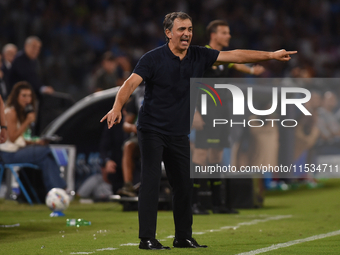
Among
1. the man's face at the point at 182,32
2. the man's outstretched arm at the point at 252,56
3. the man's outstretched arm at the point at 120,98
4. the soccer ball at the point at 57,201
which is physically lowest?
the soccer ball at the point at 57,201

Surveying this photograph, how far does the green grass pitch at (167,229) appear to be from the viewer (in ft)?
17.8

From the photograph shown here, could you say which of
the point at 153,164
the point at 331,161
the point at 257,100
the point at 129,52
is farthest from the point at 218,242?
the point at 129,52

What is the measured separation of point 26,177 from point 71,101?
2.28m

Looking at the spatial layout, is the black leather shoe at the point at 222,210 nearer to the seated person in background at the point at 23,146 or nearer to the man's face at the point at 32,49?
the seated person in background at the point at 23,146

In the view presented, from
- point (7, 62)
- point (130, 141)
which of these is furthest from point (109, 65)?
point (130, 141)

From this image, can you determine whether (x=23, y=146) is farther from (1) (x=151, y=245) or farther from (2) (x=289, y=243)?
(2) (x=289, y=243)

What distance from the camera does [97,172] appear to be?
12.7 meters

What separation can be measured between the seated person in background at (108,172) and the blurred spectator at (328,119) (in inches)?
276

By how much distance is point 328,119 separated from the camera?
56.6ft

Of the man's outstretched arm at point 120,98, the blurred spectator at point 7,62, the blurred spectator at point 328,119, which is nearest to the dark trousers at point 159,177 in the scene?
the man's outstretched arm at point 120,98

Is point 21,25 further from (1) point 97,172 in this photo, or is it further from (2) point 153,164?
(2) point 153,164

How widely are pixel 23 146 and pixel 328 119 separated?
9689 millimetres

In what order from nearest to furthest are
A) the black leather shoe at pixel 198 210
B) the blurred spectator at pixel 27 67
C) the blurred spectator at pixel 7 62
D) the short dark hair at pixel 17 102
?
the black leather shoe at pixel 198 210
the short dark hair at pixel 17 102
the blurred spectator at pixel 27 67
the blurred spectator at pixel 7 62

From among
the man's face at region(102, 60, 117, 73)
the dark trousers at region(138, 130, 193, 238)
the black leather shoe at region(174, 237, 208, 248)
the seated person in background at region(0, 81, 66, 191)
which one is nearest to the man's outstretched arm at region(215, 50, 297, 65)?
the dark trousers at region(138, 130, 193, 238)
